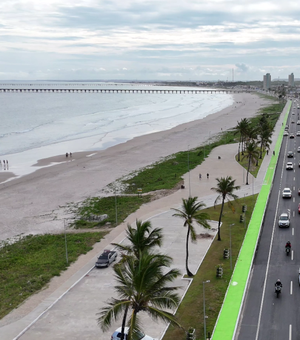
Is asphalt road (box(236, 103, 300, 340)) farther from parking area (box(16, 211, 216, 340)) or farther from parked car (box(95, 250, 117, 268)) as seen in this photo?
parked car (box(95, 250, 117, 268))

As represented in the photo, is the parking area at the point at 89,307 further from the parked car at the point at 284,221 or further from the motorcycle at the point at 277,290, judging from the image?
the parked car at the point at 284,221

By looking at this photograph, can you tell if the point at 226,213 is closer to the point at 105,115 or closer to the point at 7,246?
the point at 7,246

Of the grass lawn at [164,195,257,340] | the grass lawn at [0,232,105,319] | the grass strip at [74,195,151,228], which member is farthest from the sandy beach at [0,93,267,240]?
the grass lawn at [164,195,257,340]

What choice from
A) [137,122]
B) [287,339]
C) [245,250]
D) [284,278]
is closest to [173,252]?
[245,250]

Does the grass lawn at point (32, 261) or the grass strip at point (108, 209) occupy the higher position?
the grass strip at point (108, 209)

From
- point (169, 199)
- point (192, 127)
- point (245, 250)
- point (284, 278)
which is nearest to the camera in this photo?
point (284, 278)

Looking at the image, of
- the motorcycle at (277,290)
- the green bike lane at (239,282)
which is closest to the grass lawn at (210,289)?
the green bike lane at (239,282)
